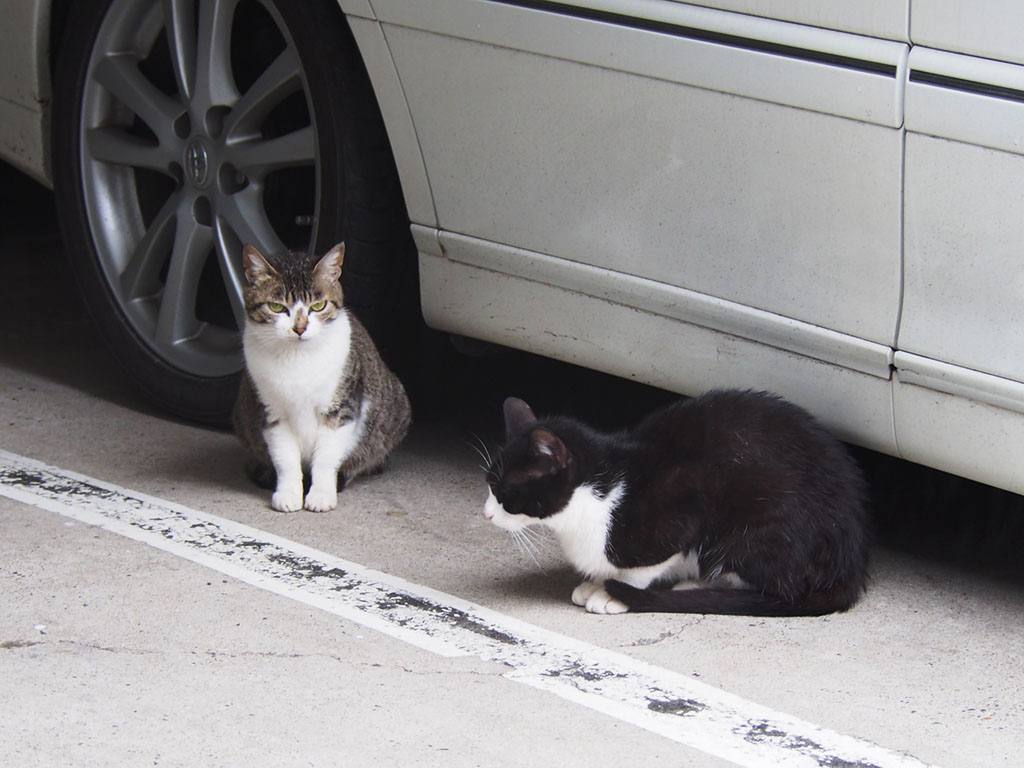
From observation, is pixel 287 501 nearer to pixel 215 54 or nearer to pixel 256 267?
pixel 256 267

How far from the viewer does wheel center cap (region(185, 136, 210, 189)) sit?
3.94m

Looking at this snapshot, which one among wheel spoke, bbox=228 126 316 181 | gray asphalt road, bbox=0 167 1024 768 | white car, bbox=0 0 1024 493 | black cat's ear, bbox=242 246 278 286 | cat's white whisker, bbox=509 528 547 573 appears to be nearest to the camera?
gray asphalt road, bbox=0 167 1024 768

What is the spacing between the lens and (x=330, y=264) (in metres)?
3.61

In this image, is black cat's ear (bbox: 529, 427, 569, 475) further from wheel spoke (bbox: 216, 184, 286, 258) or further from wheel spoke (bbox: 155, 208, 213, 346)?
wheel spoke (bbox: 155, 208, 213, 346)

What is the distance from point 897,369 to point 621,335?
68 cm

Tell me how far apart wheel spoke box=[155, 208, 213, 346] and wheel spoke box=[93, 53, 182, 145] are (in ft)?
0.85

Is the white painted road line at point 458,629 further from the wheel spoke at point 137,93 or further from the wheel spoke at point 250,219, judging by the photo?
the wheel spoke at point 137,93

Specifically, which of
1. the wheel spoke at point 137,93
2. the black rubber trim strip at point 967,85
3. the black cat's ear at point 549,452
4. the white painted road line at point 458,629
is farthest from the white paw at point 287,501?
the black rubber trim strip at point 967,85

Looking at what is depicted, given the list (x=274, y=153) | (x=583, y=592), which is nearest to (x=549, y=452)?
(x=583, y=592)

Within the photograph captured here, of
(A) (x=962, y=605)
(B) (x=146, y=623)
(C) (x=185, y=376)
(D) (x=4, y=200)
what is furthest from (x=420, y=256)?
(D) (x=4, y=200)

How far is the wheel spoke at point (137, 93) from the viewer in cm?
400

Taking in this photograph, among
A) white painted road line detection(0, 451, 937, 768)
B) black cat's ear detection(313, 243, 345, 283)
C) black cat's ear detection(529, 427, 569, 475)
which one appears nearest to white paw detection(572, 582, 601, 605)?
white painted road line detection(0, 451, 937, 768)

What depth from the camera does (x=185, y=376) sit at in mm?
4145

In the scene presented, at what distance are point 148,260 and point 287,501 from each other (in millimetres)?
1010
